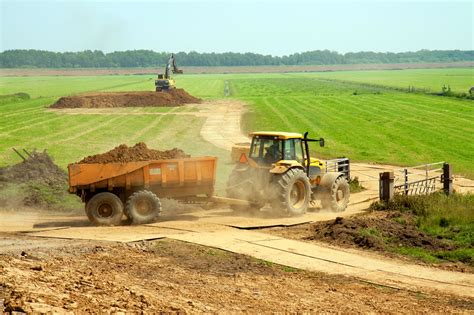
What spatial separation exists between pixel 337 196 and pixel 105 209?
7.81 meters

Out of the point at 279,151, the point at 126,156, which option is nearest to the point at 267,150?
the point at 279,151

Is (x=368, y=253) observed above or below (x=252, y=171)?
below

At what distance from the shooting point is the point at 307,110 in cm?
7262

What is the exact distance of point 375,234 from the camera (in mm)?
19969

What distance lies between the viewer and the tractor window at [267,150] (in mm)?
23156

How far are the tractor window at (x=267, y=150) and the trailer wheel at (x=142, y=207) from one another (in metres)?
3.64

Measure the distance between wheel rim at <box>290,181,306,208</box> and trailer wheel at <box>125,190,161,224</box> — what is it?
427cm

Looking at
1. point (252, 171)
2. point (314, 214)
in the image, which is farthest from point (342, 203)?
point (252, 171)

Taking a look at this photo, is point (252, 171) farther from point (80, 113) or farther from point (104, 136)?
point (80, 113)

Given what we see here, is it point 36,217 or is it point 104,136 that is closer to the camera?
point 36,217

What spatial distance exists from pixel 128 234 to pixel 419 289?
8293 millimetres

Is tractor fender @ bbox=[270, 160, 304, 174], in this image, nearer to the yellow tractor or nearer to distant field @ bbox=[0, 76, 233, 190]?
the yellow tractor

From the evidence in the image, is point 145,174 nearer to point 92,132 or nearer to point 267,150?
point 267,150

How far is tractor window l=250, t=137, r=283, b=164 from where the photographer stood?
912 inches
